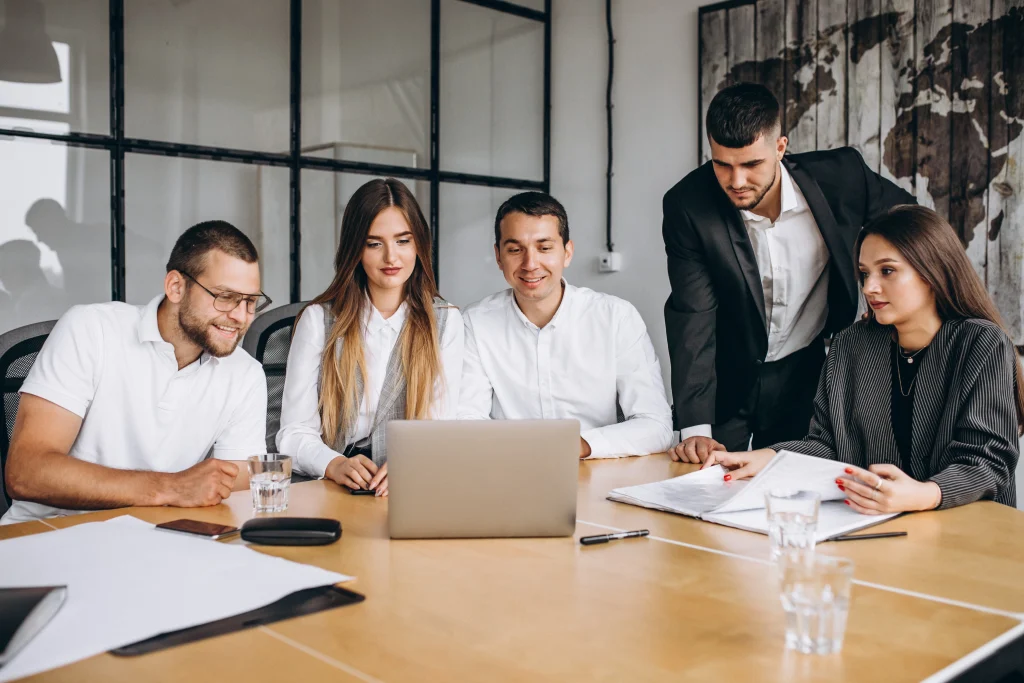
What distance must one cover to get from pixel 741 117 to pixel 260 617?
183 cm

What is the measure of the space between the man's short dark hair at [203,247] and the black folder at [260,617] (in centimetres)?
107

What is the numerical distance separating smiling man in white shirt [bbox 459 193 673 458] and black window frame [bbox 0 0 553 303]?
1.78m

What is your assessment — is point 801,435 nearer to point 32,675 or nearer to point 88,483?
point 88,483

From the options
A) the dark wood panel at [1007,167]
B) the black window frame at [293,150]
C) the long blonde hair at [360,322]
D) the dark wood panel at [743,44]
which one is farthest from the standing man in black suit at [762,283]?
the black window frame at [293,150]

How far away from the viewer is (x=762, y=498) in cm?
158

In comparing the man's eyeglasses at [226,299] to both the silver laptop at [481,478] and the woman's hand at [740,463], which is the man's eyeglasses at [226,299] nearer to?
the silver laptop at [481,478]

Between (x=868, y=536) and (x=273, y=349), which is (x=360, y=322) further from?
(x=868, y=536)

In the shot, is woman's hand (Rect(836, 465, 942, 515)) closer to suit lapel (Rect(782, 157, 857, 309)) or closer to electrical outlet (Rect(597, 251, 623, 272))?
suit lapel (Rect(782, 157, 857, 309))

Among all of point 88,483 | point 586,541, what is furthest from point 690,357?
point 88,483

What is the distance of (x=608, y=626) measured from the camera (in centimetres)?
102

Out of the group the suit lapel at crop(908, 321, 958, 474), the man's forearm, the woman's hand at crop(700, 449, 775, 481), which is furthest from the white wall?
the man's forearm

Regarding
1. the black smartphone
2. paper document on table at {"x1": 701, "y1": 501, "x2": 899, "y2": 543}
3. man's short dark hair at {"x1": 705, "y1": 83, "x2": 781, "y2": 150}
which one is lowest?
paper document on table at {"x1": 701, "y1": 501, "x2": 899, "y2": 543}

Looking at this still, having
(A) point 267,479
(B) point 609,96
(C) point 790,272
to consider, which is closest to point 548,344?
(C) point 790,272

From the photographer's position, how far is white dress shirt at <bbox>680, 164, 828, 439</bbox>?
2.61m
